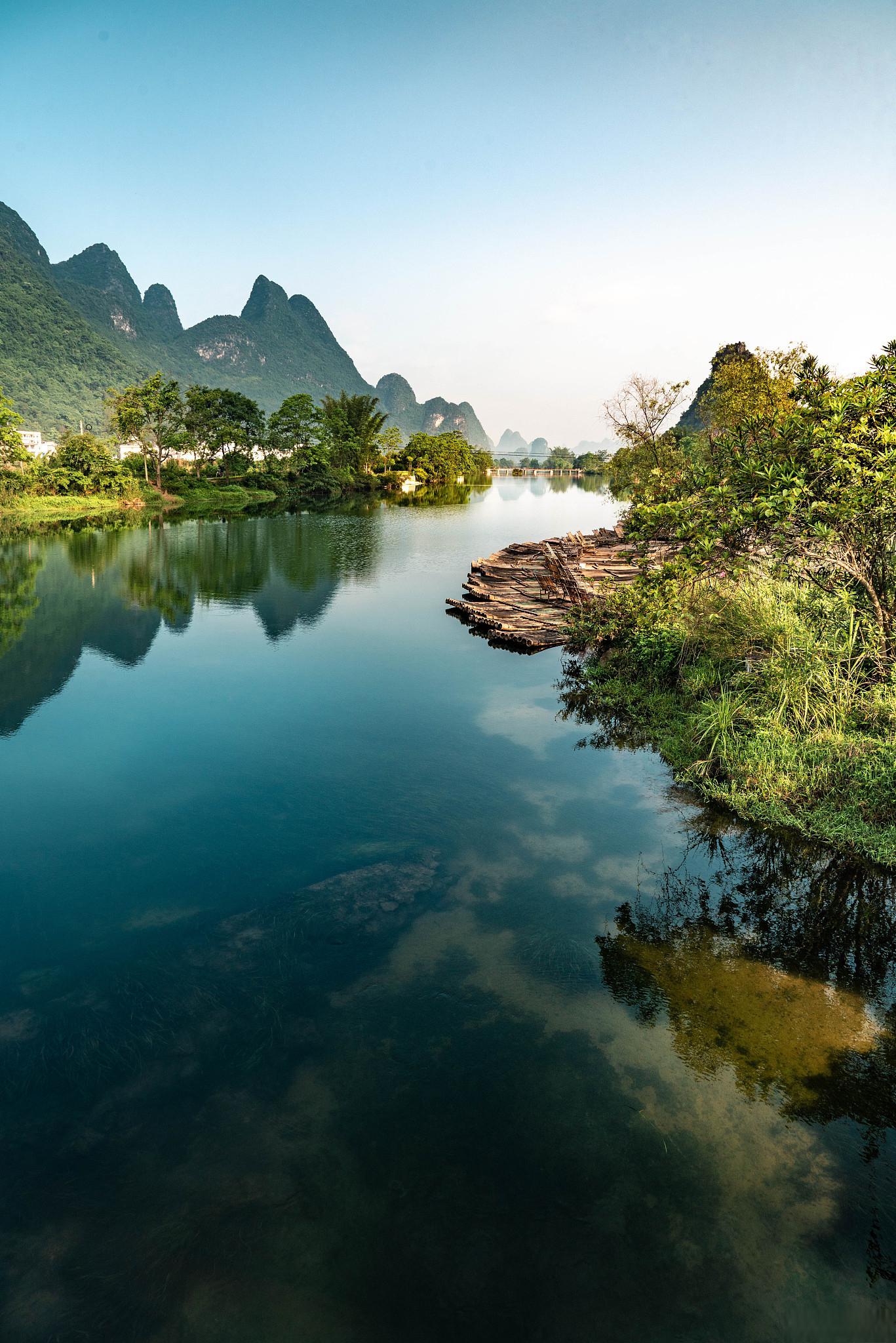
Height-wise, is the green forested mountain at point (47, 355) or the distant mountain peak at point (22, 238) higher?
the distant mountain peak at point (22, 238)

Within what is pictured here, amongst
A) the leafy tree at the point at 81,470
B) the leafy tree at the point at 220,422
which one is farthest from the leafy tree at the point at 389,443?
the leafy tree at the point at 81,470

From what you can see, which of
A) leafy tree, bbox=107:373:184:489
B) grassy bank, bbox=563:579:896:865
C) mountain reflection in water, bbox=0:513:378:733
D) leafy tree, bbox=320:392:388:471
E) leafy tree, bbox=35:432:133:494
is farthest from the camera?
leafy tree, bbox=320:392:388:471

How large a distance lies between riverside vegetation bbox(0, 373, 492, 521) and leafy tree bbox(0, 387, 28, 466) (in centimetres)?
7

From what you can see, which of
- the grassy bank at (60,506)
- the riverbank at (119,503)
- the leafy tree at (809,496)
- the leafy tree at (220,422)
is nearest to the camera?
the leafy tree at (809,496)

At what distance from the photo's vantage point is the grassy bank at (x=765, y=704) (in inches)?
328

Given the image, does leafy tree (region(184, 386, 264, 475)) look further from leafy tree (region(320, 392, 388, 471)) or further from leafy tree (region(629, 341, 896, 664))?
leafy tree (region(629, 341, 896, 664))

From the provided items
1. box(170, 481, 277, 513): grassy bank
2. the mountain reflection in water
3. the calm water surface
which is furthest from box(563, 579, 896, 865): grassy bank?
box(170, 481, 277, 513): grassy bank

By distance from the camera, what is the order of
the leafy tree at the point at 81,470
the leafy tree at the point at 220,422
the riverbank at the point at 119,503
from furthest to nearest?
1. the leafy tree at the point at 220,422
2. the leafy tree at the point at 81,470
3. the riverbank at the point at 119,503

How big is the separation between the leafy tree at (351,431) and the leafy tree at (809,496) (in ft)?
226

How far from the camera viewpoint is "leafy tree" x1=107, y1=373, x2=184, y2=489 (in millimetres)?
49781

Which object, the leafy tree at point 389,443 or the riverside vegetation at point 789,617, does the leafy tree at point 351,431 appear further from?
the riverside vegetation at point 789,617

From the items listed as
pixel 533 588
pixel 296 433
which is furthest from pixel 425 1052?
pixel 296 433

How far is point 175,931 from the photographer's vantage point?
681 centimetres

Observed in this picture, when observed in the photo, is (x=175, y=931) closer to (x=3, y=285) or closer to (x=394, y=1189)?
(x=394, y=1189)
